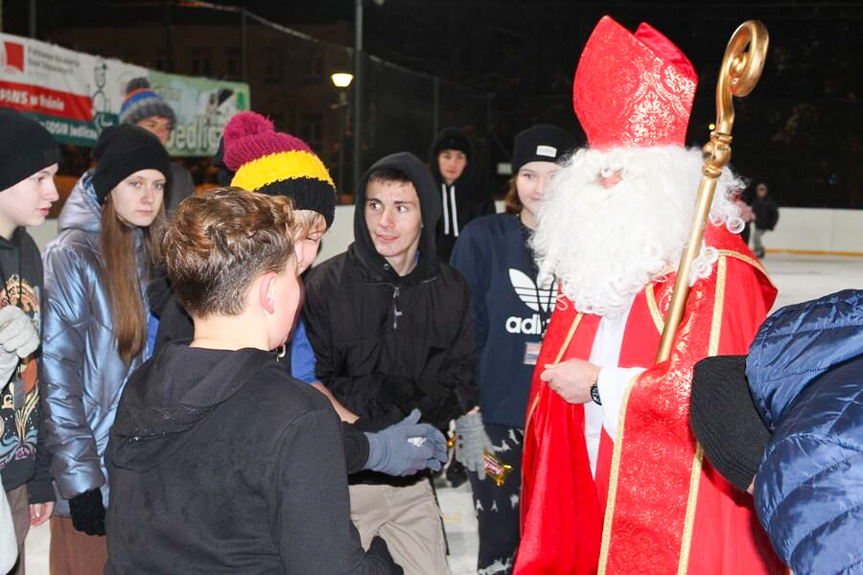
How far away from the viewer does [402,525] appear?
9.32 ft

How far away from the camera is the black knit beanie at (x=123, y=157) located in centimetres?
311

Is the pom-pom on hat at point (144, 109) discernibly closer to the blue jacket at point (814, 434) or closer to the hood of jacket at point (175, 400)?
the hood of jacket at point (175, 400)

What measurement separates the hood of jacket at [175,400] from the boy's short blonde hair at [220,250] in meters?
0.09

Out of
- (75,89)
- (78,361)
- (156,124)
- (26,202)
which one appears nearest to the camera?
(26,202)

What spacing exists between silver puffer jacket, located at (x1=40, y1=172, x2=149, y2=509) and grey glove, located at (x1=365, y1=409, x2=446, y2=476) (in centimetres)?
119

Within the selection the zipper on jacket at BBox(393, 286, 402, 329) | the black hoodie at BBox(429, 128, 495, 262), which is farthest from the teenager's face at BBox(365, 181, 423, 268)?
the black hoodie at BBox(429, 128, 495, 262)

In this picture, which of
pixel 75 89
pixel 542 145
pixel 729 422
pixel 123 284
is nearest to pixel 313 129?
pixel 75 89

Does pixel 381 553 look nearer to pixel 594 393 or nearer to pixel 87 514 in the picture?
pixel 594 393

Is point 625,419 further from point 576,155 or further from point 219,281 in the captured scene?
point 219,281

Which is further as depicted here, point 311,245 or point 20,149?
point 20,149

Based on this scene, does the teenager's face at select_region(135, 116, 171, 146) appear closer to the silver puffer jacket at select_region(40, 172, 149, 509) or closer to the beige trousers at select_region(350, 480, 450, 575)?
the silver puffer jacket at select_region(40, 172, 149, 509)

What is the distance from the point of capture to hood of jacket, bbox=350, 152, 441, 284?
3.10 meters

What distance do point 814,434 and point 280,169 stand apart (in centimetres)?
170

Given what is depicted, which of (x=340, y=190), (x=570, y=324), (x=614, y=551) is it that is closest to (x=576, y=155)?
(x=570, y=324)
